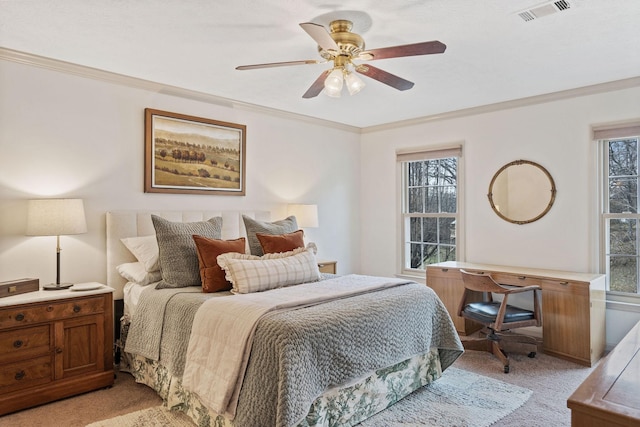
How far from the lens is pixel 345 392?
2400mm

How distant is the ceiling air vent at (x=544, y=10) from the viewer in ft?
7.68

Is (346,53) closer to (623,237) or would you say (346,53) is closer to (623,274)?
(623,237)

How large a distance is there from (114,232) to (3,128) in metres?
1.05

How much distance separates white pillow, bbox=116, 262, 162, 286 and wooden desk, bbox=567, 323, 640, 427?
284cm

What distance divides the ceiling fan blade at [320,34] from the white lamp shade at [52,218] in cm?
211

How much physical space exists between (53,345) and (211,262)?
113 cm

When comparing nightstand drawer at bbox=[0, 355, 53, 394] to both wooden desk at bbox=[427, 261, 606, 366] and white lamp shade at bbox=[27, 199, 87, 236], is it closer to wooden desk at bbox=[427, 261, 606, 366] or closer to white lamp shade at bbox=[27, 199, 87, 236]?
white lamp shade at bbox=[27, 199, 87, 236]

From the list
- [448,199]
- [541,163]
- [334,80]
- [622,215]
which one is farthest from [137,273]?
[622,215]

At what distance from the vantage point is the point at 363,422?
8.29 ft

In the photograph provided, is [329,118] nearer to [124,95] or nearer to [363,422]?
[124,95]

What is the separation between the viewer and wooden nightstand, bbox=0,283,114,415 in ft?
8.53

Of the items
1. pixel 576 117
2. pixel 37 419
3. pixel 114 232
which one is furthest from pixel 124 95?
pixel 576 117

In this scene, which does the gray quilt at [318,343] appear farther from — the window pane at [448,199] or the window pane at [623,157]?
the window pane at [623,157]

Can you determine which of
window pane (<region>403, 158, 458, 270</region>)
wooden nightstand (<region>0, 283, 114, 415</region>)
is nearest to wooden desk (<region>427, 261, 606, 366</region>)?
window pane (<region>403, 158, 458, 270</region>)
